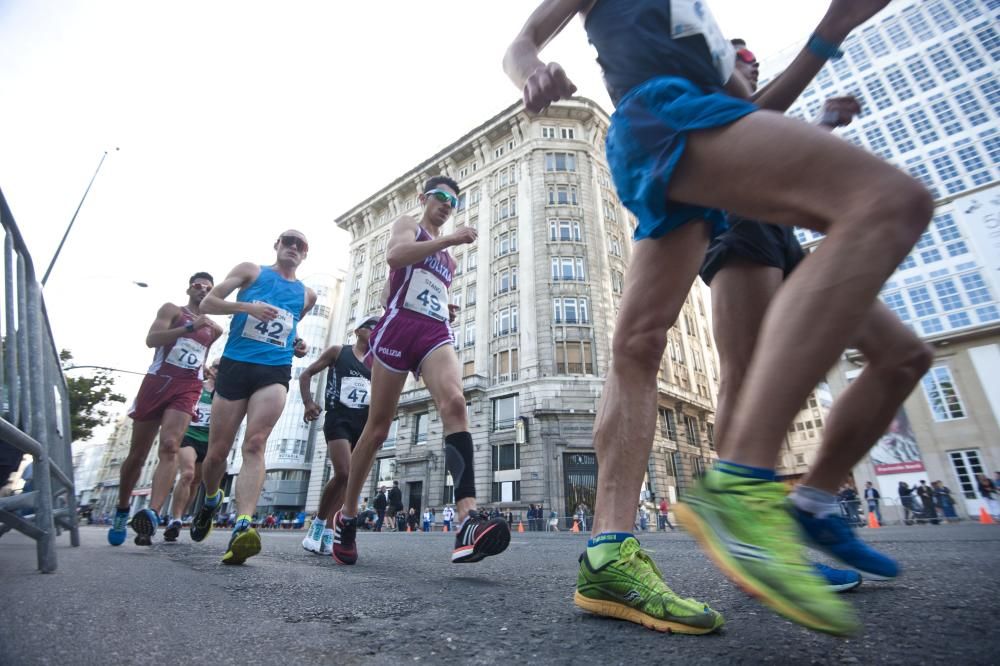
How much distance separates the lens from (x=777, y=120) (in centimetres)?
109

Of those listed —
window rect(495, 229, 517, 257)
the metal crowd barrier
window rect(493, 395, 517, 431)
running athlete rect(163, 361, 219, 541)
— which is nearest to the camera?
the metal crowd barrier

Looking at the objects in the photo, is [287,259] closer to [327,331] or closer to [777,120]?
[777,120]

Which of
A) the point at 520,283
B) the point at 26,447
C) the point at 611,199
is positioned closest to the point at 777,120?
the point at 26,447

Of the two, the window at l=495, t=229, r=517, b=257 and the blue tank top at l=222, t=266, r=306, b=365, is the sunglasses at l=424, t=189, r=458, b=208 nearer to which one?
the blue tank top at l=222, t=266, r=306, b=365

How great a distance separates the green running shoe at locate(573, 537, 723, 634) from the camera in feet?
3.30

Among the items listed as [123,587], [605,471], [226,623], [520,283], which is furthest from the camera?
[520,283]

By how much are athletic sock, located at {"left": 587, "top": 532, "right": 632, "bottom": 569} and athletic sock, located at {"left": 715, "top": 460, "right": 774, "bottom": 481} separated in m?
0.40

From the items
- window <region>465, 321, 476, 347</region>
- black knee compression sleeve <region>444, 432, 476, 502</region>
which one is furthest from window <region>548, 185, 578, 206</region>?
black knee compression sleeve <region>444, 432, 476, 502</region>

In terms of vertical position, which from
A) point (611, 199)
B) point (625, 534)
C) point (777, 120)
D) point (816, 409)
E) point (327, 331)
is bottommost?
point (625, 534)

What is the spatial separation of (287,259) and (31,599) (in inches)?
116

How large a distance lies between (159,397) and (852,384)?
4906 mm

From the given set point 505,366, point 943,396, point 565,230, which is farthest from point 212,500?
point 943,396

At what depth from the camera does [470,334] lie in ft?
94.7

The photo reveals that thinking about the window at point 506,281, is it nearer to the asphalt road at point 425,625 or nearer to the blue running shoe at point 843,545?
the asphalt road at point 425,625
